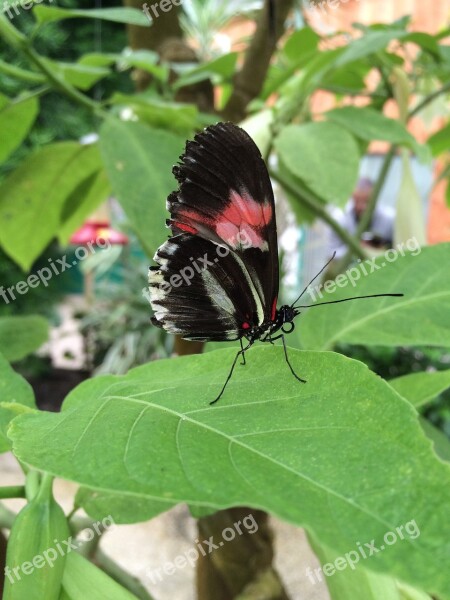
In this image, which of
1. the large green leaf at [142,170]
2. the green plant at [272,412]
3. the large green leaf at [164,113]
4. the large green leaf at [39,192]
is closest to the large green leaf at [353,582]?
the green plant at [272,412]

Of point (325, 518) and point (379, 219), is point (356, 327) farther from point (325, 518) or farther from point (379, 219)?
point (379, 219)

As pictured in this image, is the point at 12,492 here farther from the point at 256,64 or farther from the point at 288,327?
the point at 256,64

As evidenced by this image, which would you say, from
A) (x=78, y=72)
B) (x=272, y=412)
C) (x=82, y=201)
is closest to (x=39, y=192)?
(x=82, y=201)

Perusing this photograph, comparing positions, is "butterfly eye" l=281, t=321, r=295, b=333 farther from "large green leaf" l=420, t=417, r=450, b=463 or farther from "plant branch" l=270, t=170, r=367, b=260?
"plant branch" l=270, t=170, r=367, b=260

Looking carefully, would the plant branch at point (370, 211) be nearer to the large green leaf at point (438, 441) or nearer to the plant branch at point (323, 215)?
the plant branch at point (323, 215)

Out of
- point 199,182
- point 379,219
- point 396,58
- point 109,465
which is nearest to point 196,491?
point 109,465
